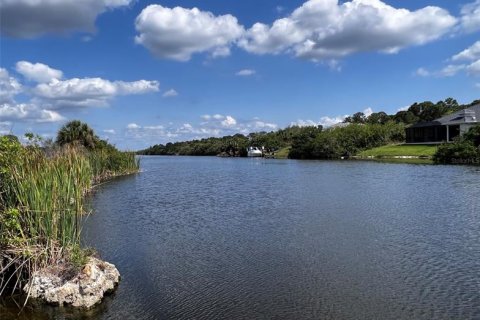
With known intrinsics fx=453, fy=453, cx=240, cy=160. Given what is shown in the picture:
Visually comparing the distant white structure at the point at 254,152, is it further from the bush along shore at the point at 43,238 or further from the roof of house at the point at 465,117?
the bush along shore at the point at 43,238

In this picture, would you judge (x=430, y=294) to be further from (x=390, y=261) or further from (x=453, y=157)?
(x=453, y=157)

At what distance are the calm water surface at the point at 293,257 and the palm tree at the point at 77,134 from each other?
1092 inches

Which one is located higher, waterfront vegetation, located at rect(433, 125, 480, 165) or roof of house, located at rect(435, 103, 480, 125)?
roof of house, located at rect(435, 103, 480, 125)

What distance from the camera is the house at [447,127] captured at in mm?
71625

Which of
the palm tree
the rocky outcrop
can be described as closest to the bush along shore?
the rocky outcrop

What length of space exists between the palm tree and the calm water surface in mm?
27745

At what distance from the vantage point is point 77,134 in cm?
5144

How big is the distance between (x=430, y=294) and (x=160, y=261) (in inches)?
295

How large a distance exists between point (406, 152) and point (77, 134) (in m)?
50.8

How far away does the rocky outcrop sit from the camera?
982cm

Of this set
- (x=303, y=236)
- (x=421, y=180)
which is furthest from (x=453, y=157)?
(x=303, y=236)

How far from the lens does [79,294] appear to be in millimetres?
9859

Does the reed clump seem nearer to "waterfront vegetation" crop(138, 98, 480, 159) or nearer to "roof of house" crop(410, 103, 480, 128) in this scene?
"waterfront vegetation" crop(138, 98, 480, 159)

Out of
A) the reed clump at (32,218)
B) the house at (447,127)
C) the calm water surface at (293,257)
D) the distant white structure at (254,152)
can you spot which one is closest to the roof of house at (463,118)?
the house at (447,127)
